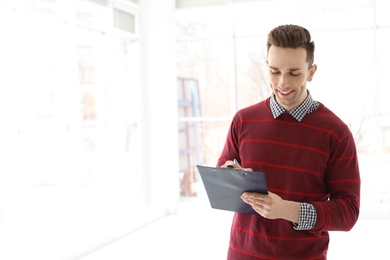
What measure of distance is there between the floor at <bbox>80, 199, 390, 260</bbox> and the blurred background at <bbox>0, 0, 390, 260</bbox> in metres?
0.03

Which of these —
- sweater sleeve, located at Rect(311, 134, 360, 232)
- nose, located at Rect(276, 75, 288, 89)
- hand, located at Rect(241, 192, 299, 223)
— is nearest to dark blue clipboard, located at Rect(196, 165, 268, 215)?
hand, located at Rect(241, 192, 299, 223)

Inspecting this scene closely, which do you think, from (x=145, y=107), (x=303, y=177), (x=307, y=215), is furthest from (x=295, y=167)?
(x=145, y=107)

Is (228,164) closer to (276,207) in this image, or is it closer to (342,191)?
(276,207)

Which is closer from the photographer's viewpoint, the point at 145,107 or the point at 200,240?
the point at 200,240

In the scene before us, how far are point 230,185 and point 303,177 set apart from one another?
0.75 ft

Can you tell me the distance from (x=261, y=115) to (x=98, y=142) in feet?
12.1

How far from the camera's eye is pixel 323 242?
1.57m

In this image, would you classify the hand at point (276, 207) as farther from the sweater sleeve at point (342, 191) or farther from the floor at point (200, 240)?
the floor at point (200, 240)

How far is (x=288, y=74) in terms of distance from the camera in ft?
5.07

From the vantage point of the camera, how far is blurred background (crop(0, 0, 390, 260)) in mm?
3947

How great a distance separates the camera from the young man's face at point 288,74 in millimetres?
1535

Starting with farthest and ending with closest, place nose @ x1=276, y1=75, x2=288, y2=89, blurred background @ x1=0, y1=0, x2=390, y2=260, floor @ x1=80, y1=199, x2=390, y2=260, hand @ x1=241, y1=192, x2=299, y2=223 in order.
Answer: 1. floor @ x1=80, y1=199, x2=390, y2=260
2. blurred background @ x1=0, y1=0, x2=390, y2=260
3. nose @ x1=276, y1=75, x2=288, y2=89
4. hand @ x1=241, y1=192, x2=299, y2=223

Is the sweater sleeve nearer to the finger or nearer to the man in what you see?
the man

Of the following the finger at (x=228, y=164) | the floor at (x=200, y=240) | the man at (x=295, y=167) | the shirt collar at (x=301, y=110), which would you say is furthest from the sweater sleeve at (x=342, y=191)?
the floor at (x=200, y=240)
